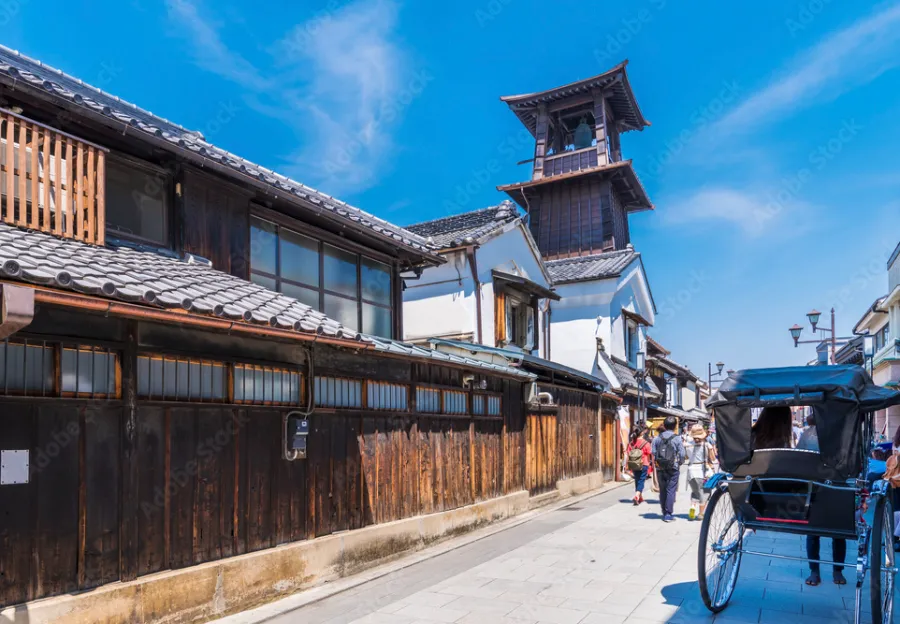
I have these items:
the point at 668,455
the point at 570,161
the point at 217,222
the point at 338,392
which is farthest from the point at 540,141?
the point at 338,392

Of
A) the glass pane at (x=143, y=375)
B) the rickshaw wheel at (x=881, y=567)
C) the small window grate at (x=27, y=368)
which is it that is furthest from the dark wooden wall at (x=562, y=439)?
the small window grate at (x=27, y=368)

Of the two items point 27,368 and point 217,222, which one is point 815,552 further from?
point 217,222

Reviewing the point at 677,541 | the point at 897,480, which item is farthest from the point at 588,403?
the point at 897,480

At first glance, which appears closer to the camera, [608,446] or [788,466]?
[788,466]

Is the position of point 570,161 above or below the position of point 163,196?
above

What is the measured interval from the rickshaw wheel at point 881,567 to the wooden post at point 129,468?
22.6 feet

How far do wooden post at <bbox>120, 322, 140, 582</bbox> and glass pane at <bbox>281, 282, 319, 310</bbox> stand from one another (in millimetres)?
4194

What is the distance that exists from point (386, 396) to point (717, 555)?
5309 mm

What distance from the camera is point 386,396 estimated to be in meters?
10.2

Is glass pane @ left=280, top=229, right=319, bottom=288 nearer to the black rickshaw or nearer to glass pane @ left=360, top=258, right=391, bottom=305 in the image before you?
glass pane @ left=360, top=258, right=391, bottom=305

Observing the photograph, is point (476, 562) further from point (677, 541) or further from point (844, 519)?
point (844, 519)

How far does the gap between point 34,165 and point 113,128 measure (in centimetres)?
130

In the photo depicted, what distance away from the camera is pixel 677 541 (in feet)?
36.6

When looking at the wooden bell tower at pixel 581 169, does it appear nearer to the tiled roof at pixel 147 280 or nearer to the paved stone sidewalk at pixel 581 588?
the paved stone sidewalk at pixel 581 588
